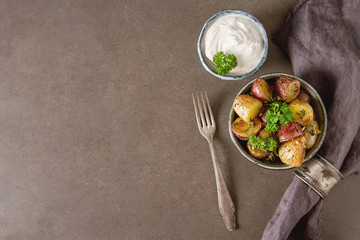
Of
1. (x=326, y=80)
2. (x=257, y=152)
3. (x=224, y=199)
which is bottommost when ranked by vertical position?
(x=224, y=199)

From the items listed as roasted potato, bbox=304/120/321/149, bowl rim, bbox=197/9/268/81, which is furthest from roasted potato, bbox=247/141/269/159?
bowl rim, bbox=197/9/268/81

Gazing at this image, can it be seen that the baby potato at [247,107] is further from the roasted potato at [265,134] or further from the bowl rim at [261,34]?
the bowl rim at [261,34]

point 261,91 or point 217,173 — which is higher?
point 261,91

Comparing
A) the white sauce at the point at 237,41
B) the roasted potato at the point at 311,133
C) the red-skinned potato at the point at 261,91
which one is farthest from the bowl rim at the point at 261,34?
the roasted potato at the point at 311,133

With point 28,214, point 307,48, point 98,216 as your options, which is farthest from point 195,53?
point 28,214

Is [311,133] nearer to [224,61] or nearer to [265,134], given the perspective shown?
[265,134]

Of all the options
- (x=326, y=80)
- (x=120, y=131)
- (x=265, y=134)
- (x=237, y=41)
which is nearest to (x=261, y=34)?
(x=237, y=41)

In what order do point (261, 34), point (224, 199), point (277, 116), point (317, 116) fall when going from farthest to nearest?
point (224, 199) → point (261, 34) → point (317, 116) → point (277, 116)

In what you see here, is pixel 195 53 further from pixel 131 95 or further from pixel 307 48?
pixel 307 48
